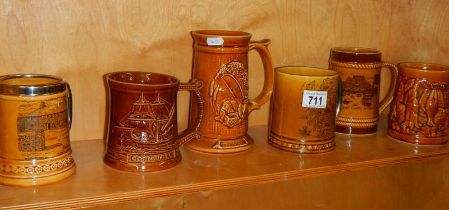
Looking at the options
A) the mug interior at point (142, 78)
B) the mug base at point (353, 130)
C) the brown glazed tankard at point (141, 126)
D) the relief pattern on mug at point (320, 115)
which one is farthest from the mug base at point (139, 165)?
the mug base at point (353, 130)

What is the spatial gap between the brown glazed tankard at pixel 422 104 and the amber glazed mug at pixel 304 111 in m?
0.14

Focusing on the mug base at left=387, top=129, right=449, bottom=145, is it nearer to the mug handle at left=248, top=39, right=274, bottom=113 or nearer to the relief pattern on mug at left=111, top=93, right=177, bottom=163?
the mug handle at left=248, top=39, right=274, bottom=113

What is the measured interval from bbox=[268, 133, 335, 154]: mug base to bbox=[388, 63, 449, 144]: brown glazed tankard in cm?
15

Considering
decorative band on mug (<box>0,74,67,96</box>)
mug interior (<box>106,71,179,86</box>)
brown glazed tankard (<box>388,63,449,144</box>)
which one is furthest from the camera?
brown glazed tankard (<box>388,63,449,144</box>)

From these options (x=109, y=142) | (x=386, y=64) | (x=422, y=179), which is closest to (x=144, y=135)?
(x=109, y=142)

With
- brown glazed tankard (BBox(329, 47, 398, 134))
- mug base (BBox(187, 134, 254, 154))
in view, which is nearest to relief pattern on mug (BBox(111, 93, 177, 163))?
mug base (BBox(187, 134, 254, 154))

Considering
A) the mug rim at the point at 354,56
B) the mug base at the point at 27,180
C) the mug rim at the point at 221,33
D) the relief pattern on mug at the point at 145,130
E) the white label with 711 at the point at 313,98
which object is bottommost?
the mug base at the point at 27,180

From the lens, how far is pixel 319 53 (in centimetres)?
101

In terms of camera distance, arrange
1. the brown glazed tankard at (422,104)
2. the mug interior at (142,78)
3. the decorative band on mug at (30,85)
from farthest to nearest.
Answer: the brown glazed tankard at (422,104) < the mug interior at (142,78) < the decorative band on mug at (30,85)

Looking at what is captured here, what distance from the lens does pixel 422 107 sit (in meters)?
0.87

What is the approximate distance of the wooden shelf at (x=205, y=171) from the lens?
63 cm

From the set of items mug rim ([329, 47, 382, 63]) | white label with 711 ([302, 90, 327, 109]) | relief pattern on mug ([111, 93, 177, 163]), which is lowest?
A: relief pattern on mug ([111, 93, 177, 163])

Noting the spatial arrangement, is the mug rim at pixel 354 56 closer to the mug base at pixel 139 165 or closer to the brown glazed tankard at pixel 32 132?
the mug base at pixel 139 165

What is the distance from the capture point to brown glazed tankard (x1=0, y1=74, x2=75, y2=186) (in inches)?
24.5
